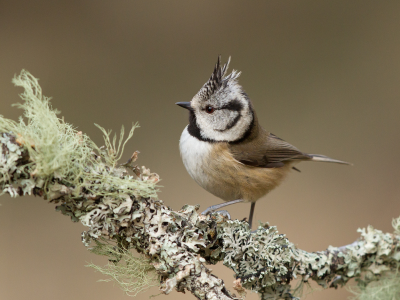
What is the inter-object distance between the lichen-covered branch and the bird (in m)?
0.60

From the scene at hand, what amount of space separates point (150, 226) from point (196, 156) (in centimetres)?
80

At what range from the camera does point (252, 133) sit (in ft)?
7.30

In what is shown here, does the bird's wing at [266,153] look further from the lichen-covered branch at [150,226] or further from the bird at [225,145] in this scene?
the lichen-covered branch at [150,226]

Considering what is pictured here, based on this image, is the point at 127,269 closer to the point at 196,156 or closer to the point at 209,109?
the point at 196,156

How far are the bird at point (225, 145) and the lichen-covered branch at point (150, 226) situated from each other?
60 cm

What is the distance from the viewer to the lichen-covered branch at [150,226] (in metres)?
1.11

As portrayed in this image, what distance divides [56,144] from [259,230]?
2.50 ft

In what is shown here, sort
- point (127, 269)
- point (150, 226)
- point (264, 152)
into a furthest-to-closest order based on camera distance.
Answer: point (264, 152) → point (127, 269) → point (150, 226)

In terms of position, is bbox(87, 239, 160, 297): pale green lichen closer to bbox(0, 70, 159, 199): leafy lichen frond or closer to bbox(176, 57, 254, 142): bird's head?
bbox(0, 70, 159, 199): leafy lichen frond

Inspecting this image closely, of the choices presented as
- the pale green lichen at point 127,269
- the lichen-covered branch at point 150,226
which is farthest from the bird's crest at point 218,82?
the pale green lichen at point 127,269

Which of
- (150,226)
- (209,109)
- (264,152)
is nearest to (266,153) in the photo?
(264,152)

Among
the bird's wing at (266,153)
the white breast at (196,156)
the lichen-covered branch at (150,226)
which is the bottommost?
the lichen-covered branch at (150,226)

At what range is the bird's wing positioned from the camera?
2127 millimetres

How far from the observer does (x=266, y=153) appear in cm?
226
